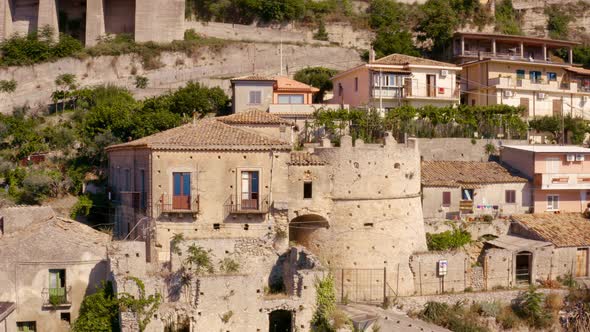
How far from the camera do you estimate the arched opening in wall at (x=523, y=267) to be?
31.4 metres

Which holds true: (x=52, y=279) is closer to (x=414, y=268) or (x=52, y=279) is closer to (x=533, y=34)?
(x=414, y=268)

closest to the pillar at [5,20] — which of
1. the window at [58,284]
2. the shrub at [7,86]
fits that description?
the shrub at [7,86]

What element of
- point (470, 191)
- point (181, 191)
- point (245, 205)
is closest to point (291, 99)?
point (470, 191)

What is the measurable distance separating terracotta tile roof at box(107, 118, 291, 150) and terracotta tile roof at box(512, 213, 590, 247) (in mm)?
12693

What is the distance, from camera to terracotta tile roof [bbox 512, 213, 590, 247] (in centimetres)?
3247

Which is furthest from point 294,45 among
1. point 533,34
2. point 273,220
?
point 273,220

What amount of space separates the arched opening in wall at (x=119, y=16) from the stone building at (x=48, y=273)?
3456 centimetres

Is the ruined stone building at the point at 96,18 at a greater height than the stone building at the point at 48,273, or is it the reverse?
the ruined stone building at the point at 96,18

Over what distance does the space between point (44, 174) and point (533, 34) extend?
44.8m

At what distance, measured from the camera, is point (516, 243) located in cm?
3209

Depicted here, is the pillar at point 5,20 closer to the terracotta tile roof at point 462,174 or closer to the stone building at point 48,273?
the stone building at point 48,273

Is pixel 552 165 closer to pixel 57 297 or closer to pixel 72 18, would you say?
pixel 57 297

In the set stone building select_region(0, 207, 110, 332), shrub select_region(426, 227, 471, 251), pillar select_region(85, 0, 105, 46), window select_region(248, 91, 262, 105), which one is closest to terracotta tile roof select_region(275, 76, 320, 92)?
window select_region(248, 91, 262, 105)

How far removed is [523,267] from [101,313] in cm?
1737
